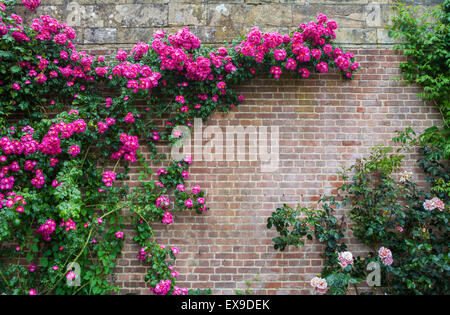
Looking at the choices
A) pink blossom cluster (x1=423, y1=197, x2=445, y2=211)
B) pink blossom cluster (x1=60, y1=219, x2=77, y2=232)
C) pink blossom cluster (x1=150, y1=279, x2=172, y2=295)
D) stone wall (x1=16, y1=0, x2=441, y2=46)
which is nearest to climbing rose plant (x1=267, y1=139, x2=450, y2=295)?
pink blossom cluster (x1=423, y1=197, x2=445, y2=211)

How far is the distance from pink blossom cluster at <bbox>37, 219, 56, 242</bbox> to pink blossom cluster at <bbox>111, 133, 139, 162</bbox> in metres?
0.94

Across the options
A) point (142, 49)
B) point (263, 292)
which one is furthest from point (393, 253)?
point (142, 49)

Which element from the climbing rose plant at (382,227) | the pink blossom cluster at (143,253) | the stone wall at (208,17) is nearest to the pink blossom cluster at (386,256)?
the climbing rose plant at (382,227)

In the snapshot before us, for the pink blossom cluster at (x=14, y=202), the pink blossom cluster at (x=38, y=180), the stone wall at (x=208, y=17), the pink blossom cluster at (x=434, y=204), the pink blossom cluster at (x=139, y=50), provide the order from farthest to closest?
the stone wall at (x=208, y=17) < the pink blossom cluster at (x=139, y=50) < the pink blossom cluster at (x=434, y=204) < the pink blossom cluster at (x=38, y=180) < the pink blossom cluster at (x=14, y=202)

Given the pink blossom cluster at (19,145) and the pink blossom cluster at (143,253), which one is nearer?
the pink blossom cluster at (19,145)

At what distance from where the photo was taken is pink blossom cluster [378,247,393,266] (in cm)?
356

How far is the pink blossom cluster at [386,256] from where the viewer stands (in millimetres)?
3562

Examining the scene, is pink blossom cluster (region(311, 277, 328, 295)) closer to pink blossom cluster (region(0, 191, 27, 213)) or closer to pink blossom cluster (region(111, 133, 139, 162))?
pink blossom cluster (region(111, 133, 139, 162))

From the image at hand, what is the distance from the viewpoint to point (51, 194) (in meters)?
3.54

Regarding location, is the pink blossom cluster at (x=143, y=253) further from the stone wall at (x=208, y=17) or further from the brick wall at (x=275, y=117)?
the stone wall at (x=208, y=17)

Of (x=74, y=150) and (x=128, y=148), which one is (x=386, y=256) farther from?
(x=74, y=150)

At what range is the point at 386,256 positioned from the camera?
3561 millimetres

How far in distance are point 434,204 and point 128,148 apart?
3475 millimetres

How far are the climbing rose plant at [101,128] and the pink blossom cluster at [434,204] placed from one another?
1.74 m
